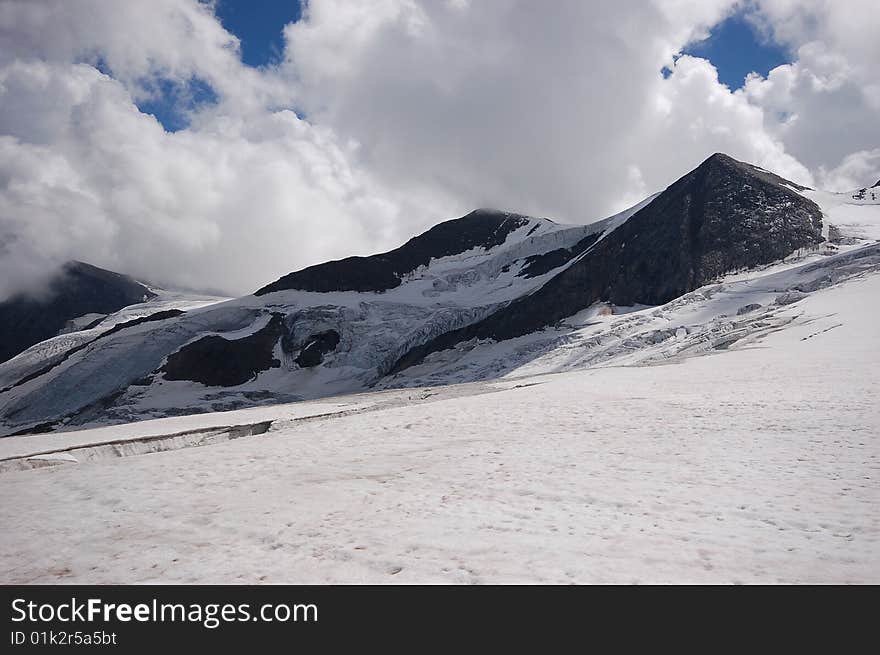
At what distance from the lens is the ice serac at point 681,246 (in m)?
62.4

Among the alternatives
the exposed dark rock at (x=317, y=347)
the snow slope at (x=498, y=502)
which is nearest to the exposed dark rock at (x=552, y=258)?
the exposed dark rock at (x=317, y=347)

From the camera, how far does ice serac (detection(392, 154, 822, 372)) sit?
62.4m

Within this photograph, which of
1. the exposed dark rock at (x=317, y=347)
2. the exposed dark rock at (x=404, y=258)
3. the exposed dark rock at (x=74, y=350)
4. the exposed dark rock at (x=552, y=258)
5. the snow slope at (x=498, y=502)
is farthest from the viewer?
the exposed dark rock at (x=404, y=258)

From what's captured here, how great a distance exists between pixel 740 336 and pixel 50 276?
198192 millimetres

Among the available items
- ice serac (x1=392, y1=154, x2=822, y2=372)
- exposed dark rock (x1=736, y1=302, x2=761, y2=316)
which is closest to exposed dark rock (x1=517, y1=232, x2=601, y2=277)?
ice serac (x1=392, y1=154, x2=822, y2=372)

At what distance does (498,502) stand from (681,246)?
70.7 metres

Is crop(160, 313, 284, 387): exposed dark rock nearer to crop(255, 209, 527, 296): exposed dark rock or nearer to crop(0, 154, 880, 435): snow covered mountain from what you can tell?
crop(0, 154, 880, 435): snow covered mountain

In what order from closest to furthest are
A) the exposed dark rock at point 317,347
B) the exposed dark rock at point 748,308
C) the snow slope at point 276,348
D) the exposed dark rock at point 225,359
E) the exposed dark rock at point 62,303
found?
1. the exposed dark rock at point 748,308
2. the snow slope at point 276,348
3. the exposed dark rock at point 225,359
4. the exposed dark rock at point 317,347
5. the exposed dark rock at point 62,303

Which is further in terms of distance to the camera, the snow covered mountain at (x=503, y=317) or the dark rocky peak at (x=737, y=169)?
the dark rocky peak at (x=737, y=169)

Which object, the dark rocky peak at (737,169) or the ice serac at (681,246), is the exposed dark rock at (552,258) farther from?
the dark rocky peak at (737,169)

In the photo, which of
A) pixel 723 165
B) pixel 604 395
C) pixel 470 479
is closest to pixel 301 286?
pixel 723 165

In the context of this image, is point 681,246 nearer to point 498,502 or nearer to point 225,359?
point 225,359

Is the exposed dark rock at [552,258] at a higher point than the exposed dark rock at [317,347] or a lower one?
higher

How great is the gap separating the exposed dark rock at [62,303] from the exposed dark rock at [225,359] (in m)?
102
